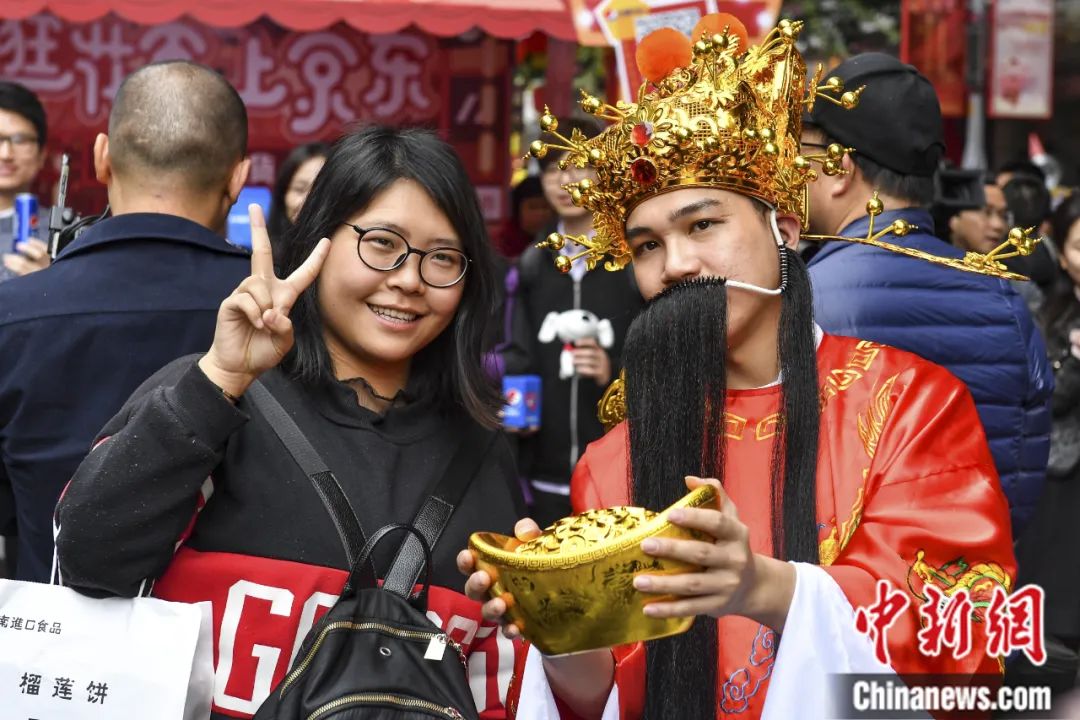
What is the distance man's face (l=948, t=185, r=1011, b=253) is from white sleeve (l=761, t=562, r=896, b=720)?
12.6 ft

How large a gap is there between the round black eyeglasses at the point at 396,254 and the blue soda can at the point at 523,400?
2672 millimetres

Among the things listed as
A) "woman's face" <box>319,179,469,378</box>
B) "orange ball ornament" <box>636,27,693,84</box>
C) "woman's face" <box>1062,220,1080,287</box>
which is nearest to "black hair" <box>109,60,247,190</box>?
"woman's face" <box>319,179,469,378</box>

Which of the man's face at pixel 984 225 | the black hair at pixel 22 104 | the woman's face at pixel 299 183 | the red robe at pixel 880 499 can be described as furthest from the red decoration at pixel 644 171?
the man's face at pixel 984 225

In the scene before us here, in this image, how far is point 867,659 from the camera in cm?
227

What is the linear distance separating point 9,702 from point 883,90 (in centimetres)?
265

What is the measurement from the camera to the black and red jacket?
7.50 ft

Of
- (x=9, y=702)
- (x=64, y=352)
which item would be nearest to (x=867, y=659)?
(x=9, y=702)

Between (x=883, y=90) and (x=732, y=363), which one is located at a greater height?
(x=883, y=90)

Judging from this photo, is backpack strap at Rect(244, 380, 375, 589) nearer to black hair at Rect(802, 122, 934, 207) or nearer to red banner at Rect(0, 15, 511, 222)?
black hair at Rect(802, 122, 934, 207)

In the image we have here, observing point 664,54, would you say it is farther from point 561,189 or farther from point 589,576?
point 561,189

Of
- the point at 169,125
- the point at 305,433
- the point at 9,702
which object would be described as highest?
the point at 169,125

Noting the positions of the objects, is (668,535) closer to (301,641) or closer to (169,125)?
(301,641)

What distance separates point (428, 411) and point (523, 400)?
2.69m

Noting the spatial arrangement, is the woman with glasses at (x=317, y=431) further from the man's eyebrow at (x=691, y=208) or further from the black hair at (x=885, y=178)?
the black hair at (x=885, y=178)
